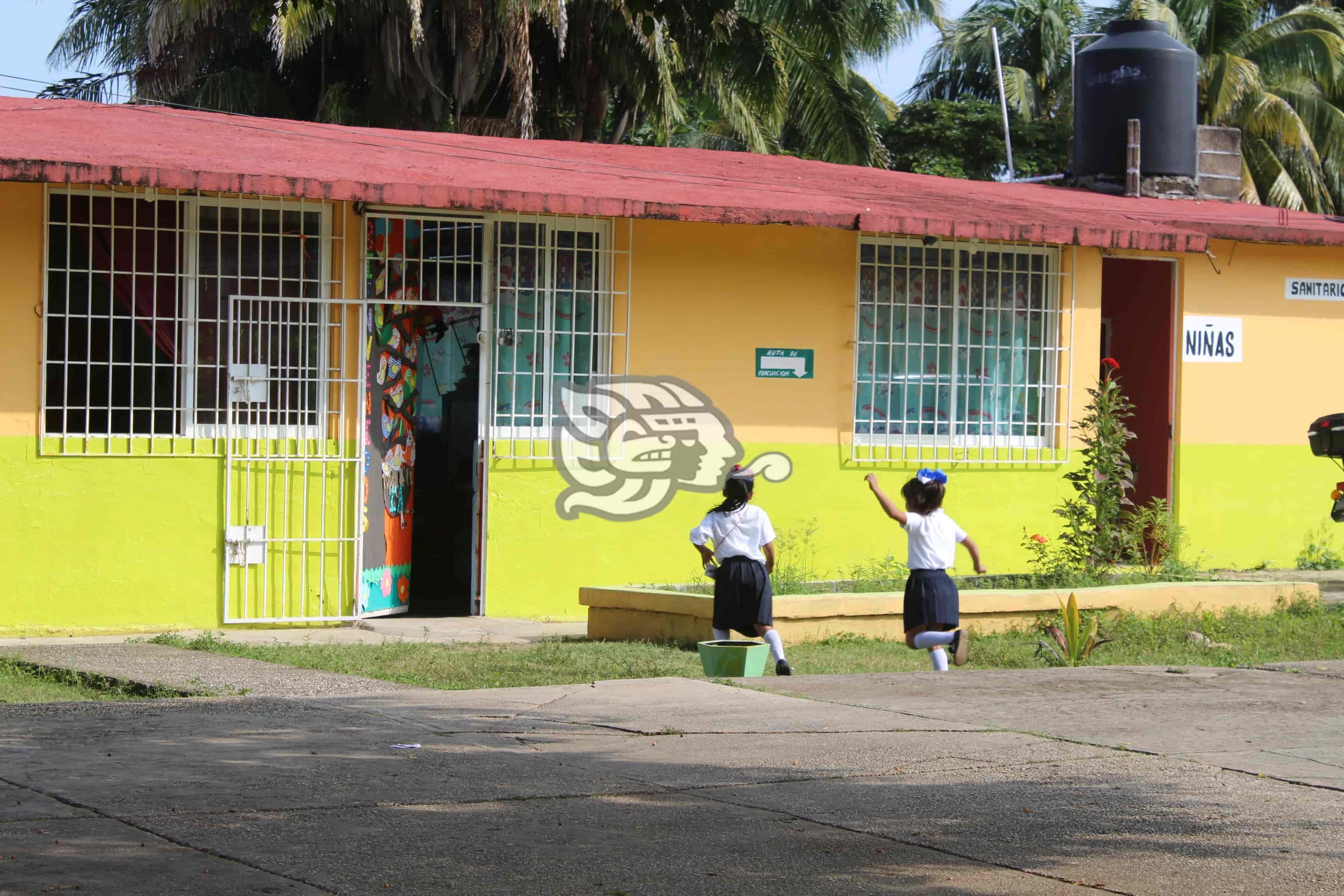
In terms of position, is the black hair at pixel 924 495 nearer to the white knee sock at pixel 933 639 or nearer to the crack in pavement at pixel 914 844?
the white knee sock at pixel 933 639

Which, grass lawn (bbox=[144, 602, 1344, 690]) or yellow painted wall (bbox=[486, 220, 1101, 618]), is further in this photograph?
yellow painted wall (bbox=[486, 220, 1101, 618])

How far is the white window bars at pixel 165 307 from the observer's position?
10.1m

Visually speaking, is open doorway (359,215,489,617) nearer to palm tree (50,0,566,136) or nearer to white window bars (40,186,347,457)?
white window bars (40,186,347,457)

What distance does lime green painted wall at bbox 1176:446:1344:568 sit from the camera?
13.4m

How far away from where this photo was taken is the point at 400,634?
34.0ft

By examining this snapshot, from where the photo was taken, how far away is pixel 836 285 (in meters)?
12.1

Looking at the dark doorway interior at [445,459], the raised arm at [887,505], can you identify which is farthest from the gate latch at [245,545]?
the raised arm at [887,505]

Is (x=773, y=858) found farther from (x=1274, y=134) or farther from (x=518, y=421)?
(x=1274, y=134)

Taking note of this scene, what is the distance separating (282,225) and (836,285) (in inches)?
159

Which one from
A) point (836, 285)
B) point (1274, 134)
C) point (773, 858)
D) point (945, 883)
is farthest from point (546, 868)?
point (1274, 134)

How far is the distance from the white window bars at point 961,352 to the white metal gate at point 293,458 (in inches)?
149

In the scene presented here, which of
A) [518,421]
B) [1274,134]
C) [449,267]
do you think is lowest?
[518,421]

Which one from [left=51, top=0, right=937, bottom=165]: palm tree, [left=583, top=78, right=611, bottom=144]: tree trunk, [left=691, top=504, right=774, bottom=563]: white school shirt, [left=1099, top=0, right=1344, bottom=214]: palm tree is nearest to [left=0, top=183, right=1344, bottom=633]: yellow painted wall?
[left=691, top=504, right=774, bottom=563]: white school shirt

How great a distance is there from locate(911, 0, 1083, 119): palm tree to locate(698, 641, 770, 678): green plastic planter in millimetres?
33126
